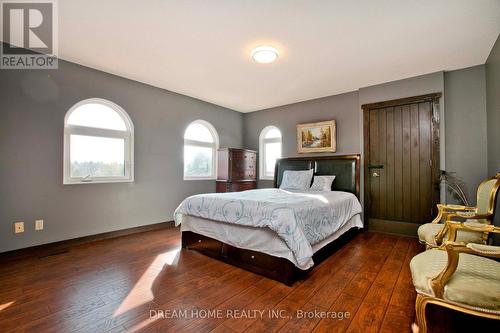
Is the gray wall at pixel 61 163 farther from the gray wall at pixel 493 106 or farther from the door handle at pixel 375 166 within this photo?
the gray wall at pixel 493 106

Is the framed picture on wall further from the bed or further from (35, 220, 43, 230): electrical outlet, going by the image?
(35, 220, 43, 230): electrical outlet

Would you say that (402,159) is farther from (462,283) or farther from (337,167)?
(462,283)

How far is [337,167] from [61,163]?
14.5 feet

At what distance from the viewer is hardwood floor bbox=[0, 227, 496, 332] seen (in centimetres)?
158

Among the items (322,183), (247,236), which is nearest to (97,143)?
(247,236)

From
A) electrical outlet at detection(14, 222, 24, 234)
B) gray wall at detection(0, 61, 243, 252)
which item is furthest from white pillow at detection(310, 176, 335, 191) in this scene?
electrical outlet at detection(14, 222, 24, 234)

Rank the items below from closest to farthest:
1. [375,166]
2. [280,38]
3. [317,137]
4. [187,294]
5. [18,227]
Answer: [187,294] < [280,38] < [18,227] < [375,166] < [317,137]

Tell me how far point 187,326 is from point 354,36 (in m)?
3.20

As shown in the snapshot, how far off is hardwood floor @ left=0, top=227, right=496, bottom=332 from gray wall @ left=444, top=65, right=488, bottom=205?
1498mm

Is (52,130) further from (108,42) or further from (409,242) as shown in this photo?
(409,242)

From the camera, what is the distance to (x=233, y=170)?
5023mm

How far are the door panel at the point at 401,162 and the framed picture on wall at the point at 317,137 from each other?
64 centimetres

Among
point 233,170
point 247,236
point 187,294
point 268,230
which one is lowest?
point 187,294

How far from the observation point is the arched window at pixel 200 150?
15.7 ft
